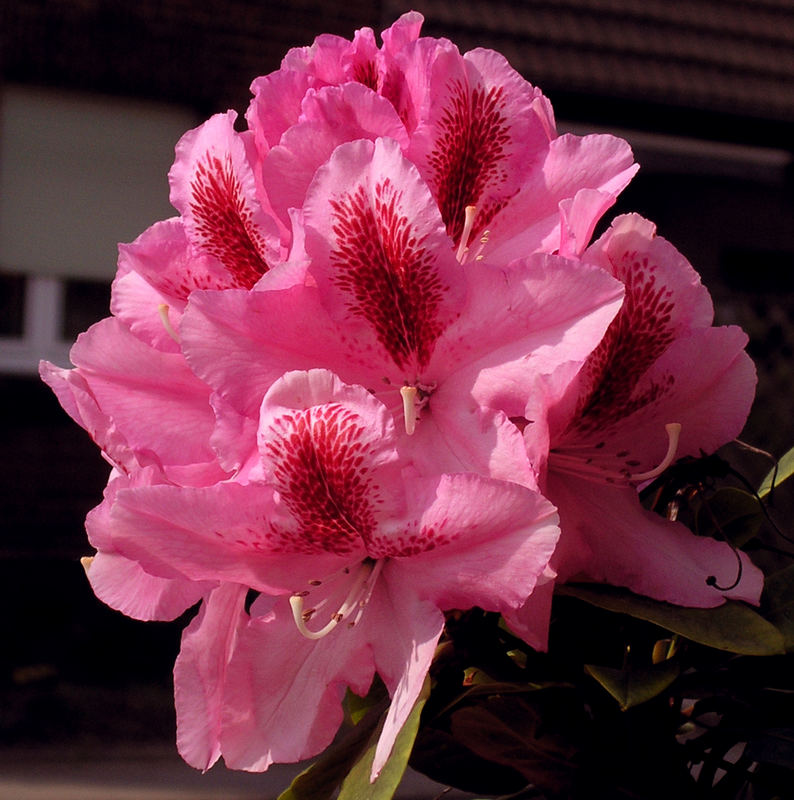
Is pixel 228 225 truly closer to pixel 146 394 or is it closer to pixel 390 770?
pixel 146 394

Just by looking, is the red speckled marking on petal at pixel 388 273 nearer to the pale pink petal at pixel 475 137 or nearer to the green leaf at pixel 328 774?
the pale pink petal at pixel 475 137

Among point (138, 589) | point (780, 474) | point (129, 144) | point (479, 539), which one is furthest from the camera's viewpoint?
point (129, 144)

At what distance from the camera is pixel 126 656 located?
6.09 meters

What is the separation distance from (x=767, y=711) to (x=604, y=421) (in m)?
0.20

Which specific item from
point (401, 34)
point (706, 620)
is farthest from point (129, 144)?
point (706, 620)

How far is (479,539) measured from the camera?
24.4 inches

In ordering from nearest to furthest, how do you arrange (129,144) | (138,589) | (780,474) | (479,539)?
(479,539), (138,589), (780,474), (129,144)

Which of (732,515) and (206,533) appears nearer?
(206,533)

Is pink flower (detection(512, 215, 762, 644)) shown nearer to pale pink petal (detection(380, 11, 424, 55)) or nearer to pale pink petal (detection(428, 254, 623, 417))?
pale pink petal (detection(428, 254, 623, 417))

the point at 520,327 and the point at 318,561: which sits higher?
the point at 520,327

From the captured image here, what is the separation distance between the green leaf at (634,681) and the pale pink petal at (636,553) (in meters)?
0.04

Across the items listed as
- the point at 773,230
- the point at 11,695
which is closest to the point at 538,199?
the point at 11,695

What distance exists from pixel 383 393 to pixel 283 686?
17 centimetres

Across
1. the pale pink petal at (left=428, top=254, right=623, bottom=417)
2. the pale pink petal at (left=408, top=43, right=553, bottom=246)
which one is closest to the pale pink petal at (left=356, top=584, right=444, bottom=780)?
the pale pink petal at (left=428, top=254, right=623, bottom=417)
